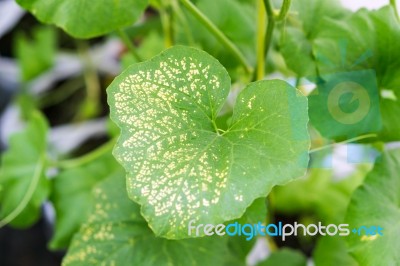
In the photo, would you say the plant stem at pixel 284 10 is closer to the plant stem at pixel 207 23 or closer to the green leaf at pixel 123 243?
the plant stem at pixel 207 23

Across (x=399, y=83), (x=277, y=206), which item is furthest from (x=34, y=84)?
(x=399, y=83)

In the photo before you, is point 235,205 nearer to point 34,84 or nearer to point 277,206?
point 277,206

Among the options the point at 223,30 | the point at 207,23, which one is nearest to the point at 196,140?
the point at 207,23

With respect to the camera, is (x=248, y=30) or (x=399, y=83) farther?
(x=248, y=30)

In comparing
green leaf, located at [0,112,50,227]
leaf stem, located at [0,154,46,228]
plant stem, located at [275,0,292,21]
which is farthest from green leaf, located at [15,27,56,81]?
plant stem, located at [275,0,292,21]

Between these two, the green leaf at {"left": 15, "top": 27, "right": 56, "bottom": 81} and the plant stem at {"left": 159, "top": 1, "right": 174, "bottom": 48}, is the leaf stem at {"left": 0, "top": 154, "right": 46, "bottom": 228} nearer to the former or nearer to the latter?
the plant stem at {"left": 159, "top": 1, "right": 174, "bottom": 48}
